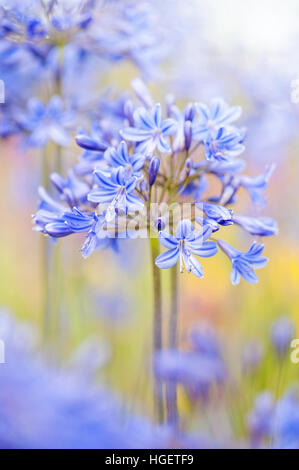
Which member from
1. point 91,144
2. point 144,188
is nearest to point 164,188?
point 144,188

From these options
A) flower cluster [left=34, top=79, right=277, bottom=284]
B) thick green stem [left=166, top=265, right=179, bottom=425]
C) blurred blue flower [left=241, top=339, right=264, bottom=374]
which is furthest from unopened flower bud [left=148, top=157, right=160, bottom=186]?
blurred blue flower [left=241, top=339, right=264, bottom=374]

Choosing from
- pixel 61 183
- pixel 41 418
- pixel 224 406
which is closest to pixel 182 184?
pixel 61 183

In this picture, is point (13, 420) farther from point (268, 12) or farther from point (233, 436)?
point (268, 12)

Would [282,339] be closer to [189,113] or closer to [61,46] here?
[189,113]

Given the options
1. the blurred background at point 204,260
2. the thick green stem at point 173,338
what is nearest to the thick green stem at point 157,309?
the thick green stem at point 173,338

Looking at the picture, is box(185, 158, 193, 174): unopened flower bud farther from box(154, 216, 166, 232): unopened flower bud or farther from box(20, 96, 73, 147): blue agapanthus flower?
box(20, 96, 73, 147): blue agapanthus flower

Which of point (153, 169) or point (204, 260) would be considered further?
point (204, 260)

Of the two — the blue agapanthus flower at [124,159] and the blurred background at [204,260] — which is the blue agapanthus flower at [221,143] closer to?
the blue agapanthus flower at [124,159]
